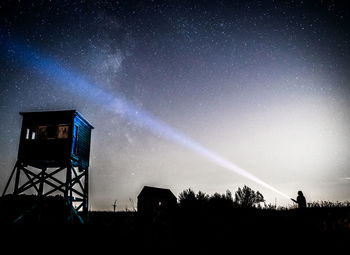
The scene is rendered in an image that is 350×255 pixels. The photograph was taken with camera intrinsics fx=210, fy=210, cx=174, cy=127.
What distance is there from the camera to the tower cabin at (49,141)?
40.3ft

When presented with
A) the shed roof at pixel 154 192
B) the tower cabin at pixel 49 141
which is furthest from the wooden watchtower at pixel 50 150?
the shed roof at pixel 154 192

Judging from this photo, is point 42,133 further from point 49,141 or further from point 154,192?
point 154,192

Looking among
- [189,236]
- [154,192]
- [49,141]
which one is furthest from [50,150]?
[154,192]

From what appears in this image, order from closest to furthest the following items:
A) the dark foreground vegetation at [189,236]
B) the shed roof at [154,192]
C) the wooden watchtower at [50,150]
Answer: the dark foreground vegetation at [189,236] → the wooden watchtower at [50,150] → the shed roof at [154,192]

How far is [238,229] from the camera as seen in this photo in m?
6.46

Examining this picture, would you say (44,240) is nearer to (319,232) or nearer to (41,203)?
(41,203)

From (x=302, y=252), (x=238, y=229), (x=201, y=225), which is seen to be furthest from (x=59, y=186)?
(x=302, y=252)

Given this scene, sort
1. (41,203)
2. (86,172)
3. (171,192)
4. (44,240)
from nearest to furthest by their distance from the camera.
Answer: (44,240), (41,203), (86,172), (171,192)

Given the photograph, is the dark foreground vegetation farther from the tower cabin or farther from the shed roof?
the shed roof

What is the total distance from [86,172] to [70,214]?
3.70m

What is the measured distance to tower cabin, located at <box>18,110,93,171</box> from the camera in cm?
1227

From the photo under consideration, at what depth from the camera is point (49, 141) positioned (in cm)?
1248

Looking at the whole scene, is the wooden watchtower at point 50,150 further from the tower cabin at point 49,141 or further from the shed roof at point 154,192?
the shed roof at point 154,192

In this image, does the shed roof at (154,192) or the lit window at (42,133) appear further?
the shed roof at (154,192)
